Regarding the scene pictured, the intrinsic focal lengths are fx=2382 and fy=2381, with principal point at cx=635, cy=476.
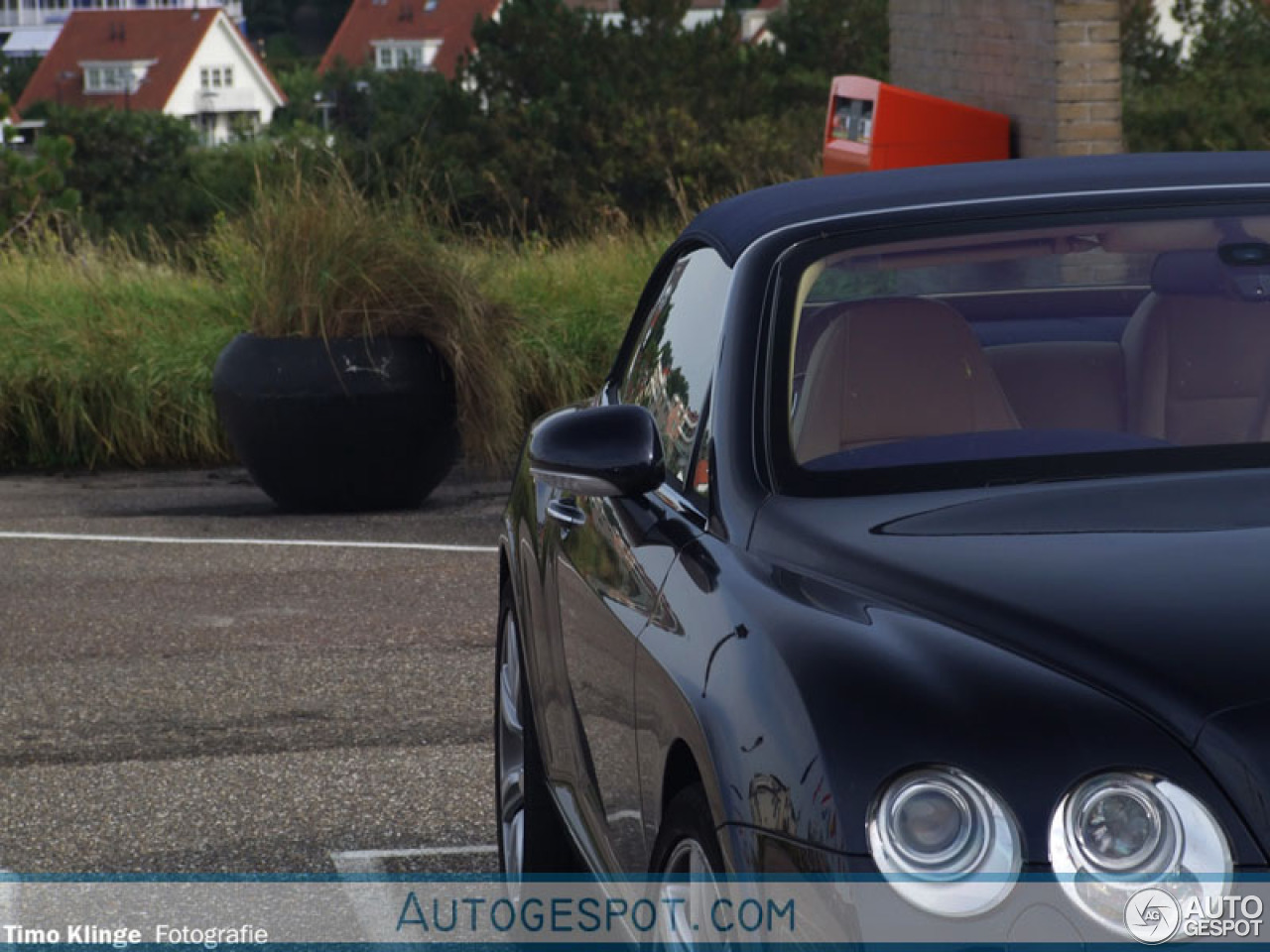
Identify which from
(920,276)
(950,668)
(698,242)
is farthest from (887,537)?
(698,242)

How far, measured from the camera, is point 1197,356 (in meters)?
4.20

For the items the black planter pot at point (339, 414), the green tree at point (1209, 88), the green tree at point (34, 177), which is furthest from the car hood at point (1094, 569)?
the green tree at point (1209, 88)

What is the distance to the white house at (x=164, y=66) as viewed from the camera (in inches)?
6083

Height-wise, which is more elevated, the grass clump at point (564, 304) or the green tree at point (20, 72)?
the grass clump at point (564, 304)

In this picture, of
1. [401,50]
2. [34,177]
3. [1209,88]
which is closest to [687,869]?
[34,177]

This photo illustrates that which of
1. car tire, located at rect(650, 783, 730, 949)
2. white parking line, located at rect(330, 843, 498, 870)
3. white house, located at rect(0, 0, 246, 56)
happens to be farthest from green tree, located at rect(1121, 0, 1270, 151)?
white house, located at rect(0, 0, 246, 56)

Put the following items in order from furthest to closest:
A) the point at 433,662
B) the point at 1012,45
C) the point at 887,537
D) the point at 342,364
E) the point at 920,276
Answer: the point at 1012,45, the point at 342,364, the point at 433,662, the point at 920,276, the point at 887,537

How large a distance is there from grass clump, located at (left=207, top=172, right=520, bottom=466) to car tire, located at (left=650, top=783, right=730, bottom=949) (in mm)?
8432

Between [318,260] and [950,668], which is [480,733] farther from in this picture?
[318,260]

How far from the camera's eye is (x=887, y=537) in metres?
3.38

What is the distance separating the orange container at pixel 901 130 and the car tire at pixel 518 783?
30.6 feet

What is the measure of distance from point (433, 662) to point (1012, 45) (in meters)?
8.37

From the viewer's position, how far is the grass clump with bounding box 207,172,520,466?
11.8m

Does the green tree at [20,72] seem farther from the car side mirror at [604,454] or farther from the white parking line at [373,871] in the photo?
the car side mirror at [604,454]
